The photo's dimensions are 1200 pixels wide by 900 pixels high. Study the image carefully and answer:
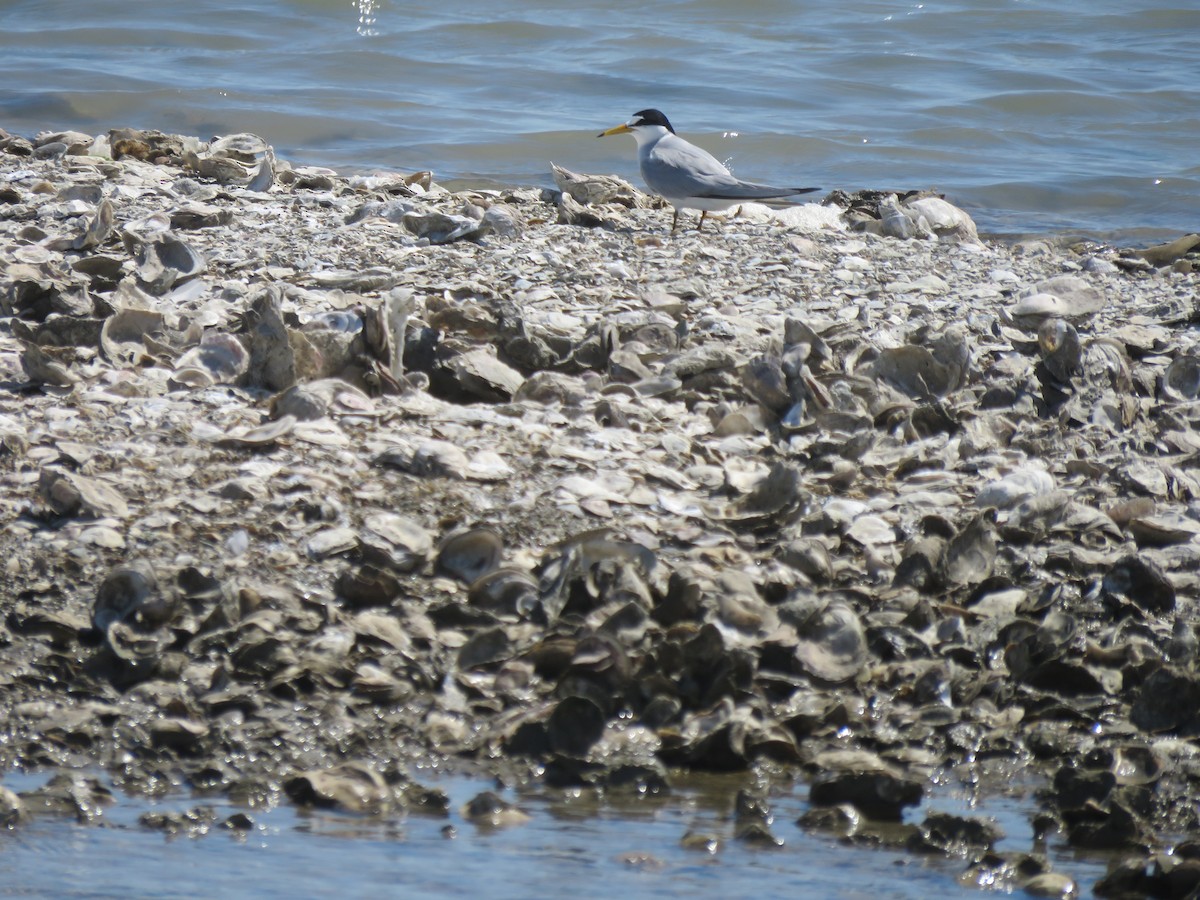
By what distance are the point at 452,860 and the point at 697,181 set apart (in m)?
6.16

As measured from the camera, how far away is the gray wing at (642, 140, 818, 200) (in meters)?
8.52

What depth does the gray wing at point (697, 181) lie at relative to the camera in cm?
852

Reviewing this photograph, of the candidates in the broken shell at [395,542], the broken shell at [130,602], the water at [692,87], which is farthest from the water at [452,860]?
the water at [692,87]

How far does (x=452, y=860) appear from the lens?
9.59ft

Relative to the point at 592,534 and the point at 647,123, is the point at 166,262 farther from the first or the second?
the point at 647,123

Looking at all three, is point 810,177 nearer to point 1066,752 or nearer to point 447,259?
point 447,259

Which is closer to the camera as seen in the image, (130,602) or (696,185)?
(130,602)

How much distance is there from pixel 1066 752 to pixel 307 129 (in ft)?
38.9

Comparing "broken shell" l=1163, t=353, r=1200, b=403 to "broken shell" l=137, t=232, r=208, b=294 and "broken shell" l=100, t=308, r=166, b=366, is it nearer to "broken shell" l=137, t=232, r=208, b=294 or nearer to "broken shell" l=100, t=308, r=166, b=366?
"broken shell" l=100, t=308, r=166, b=366

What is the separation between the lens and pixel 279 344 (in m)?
4.93

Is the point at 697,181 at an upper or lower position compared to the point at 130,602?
upper

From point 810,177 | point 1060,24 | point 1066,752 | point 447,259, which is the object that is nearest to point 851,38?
point 1060,24

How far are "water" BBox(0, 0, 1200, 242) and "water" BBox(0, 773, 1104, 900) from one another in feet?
29.2

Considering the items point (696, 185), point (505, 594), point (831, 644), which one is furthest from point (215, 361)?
point (696, 185)
